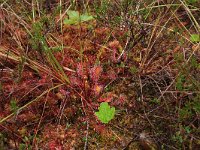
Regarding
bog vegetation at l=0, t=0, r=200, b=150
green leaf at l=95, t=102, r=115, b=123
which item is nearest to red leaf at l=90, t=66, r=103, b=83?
bog vegetation at l=0, t=0, r=200, b=150

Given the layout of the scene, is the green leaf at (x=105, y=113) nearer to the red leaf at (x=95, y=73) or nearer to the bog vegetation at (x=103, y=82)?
the bog vegetation at (x=103, y=82)

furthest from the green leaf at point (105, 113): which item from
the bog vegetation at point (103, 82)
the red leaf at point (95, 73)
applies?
the red leaf at point (95, 73)

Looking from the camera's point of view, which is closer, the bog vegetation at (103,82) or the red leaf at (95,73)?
the bog vegetation at (103,82)

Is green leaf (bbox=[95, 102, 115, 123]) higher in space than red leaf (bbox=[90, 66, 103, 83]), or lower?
lower

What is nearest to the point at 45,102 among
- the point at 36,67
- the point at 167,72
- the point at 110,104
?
the point at 36,67

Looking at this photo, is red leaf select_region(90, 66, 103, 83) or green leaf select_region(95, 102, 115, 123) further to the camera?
red leaf select_region(90, 66, 103, 83)

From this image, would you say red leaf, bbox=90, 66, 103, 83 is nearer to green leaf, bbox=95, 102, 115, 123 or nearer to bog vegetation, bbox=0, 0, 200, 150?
bog vegetation, bbox=0, 0, 200, 150
